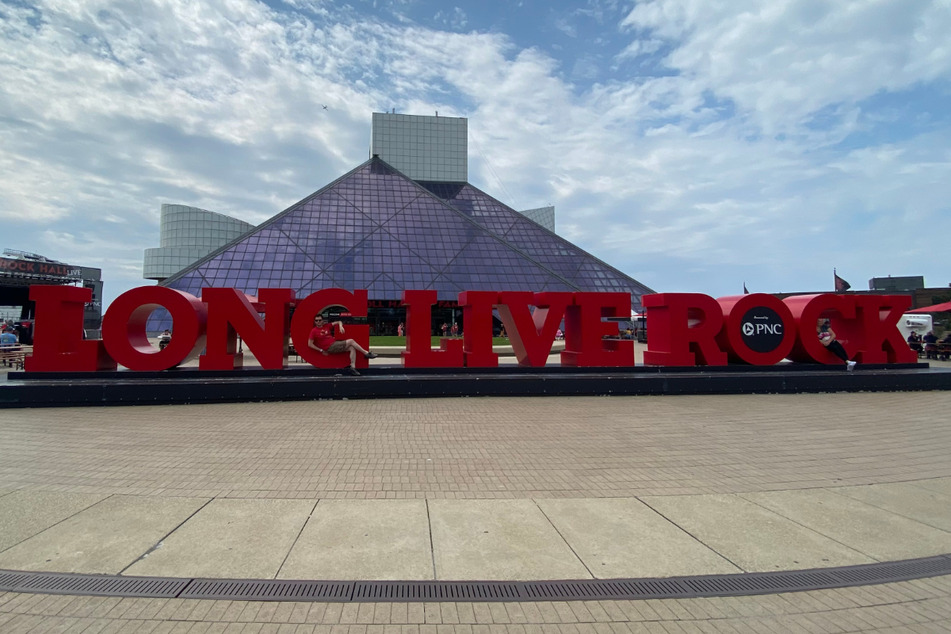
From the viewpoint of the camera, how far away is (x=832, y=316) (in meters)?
15.3

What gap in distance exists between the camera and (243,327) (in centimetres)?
1272

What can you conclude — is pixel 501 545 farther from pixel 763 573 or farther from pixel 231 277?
pixel 231 277

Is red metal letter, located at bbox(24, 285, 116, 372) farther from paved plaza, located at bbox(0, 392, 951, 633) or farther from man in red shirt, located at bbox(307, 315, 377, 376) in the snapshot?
man in red shirt, located at bbox(307, 315, 377, 376)

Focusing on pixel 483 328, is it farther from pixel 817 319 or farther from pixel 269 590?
pixel 269 590

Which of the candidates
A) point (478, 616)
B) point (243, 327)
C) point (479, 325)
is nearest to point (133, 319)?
point (243, 327)

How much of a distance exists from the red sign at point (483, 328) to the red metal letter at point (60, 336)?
0.02m

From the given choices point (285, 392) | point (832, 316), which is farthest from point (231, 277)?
point (832, 316)

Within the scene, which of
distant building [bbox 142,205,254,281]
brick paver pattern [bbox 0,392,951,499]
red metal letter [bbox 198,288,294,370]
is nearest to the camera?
brick paver pattern [bbox 0,392,951,499]

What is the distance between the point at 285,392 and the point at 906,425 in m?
12.6

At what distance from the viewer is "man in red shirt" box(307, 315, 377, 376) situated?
12930mm

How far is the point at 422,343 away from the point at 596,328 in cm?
484

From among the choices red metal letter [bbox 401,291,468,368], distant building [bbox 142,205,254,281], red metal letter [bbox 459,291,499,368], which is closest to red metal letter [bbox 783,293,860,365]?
red metal letter [bbox 459,291,499,368]

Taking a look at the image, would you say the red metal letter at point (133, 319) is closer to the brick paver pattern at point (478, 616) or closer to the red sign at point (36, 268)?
the brick paver pattern at point (478, 616)

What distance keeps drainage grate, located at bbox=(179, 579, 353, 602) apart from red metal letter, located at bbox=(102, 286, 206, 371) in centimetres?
1013
